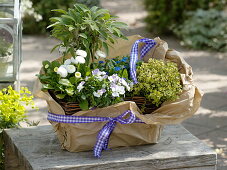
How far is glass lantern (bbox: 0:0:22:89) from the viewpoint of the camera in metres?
3.64

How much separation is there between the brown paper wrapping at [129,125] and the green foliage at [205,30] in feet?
15.7

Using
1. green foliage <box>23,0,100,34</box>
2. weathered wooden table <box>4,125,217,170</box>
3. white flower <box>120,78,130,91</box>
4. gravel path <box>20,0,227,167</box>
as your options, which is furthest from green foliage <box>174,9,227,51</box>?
white flower <box>120,78,130,91</box>

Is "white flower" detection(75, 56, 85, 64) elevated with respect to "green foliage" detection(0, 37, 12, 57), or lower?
elevated

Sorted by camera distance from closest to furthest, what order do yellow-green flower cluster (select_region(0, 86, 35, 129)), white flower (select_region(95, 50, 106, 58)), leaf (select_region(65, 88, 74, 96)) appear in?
leaf (select_region(65, 88, 74, 96))
white flower (select_region(95, 50, 106, 58))
yellow-green flower cluster (select_region(0, 86, 35, 129))

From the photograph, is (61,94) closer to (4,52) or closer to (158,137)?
(158,137)

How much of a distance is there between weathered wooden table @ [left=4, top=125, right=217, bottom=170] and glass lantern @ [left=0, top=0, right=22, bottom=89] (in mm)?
607

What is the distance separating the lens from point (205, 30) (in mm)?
7953

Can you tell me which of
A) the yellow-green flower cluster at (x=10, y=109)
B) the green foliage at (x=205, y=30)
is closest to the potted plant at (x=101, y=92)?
the yellow-green flower cluster at (x=10, y=109)

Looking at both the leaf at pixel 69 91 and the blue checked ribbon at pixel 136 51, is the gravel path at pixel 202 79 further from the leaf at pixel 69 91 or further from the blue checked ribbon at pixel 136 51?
the leaf at pixel 69 91

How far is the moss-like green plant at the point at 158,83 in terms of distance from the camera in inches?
115

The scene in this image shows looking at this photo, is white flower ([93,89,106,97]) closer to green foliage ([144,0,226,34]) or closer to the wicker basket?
the wicker basket

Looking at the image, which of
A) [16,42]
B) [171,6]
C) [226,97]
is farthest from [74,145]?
[171,6]

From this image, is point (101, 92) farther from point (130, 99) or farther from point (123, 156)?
point (123, 156)

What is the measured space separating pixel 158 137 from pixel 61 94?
0.63 metres
